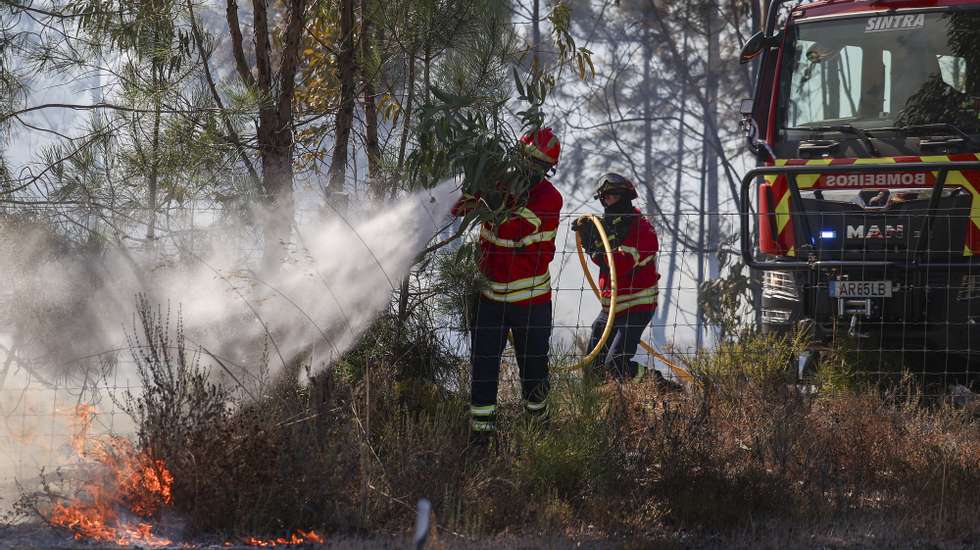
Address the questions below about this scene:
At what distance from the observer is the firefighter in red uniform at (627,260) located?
6918 millimetres

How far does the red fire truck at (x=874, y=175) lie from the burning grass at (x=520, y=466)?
1255 millimetres

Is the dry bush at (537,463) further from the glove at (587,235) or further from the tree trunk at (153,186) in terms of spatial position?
the glove at (587,235)

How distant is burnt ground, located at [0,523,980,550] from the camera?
3.81m

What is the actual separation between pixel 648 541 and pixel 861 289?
313 cm

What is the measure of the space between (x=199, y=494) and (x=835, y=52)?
16.5 feet

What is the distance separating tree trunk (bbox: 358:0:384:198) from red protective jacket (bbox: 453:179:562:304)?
770mm

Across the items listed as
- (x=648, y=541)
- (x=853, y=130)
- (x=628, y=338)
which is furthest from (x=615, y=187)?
(x=648, y=541)

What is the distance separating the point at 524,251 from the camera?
17.0 feet

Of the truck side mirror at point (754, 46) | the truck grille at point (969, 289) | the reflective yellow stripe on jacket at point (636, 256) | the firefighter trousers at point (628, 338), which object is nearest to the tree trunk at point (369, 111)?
the reflective yellow stripe on jacket at point (636, 256)

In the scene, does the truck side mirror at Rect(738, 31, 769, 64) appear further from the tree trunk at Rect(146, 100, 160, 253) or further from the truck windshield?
the tree trunk at Rect(146, 100, 160, 253)

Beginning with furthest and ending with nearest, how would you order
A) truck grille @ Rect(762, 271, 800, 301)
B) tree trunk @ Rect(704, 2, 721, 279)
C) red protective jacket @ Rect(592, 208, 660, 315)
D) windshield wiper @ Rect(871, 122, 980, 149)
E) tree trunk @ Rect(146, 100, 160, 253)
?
tree trunk @ Rect(704, 2, 721, 279) < red protective jacket @ Rect(592, 208, 660, 315) < truck grille @ Rect(762, 271, 800, 301) < windshield wiper @ Rect(871, 122, 980, 149) < tree trunk @ Rect(146, 100, 160, 253)

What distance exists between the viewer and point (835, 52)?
6766 mm

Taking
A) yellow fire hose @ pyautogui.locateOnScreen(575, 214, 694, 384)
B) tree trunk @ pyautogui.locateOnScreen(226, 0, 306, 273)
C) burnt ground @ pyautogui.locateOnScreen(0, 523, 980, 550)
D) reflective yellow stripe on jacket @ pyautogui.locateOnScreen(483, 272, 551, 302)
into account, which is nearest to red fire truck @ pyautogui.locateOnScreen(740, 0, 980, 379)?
yellow fire hose @ pyautogui.locateOnScreen(575, 214, 694, 384)

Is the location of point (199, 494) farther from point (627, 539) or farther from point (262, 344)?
point (627, 539)
